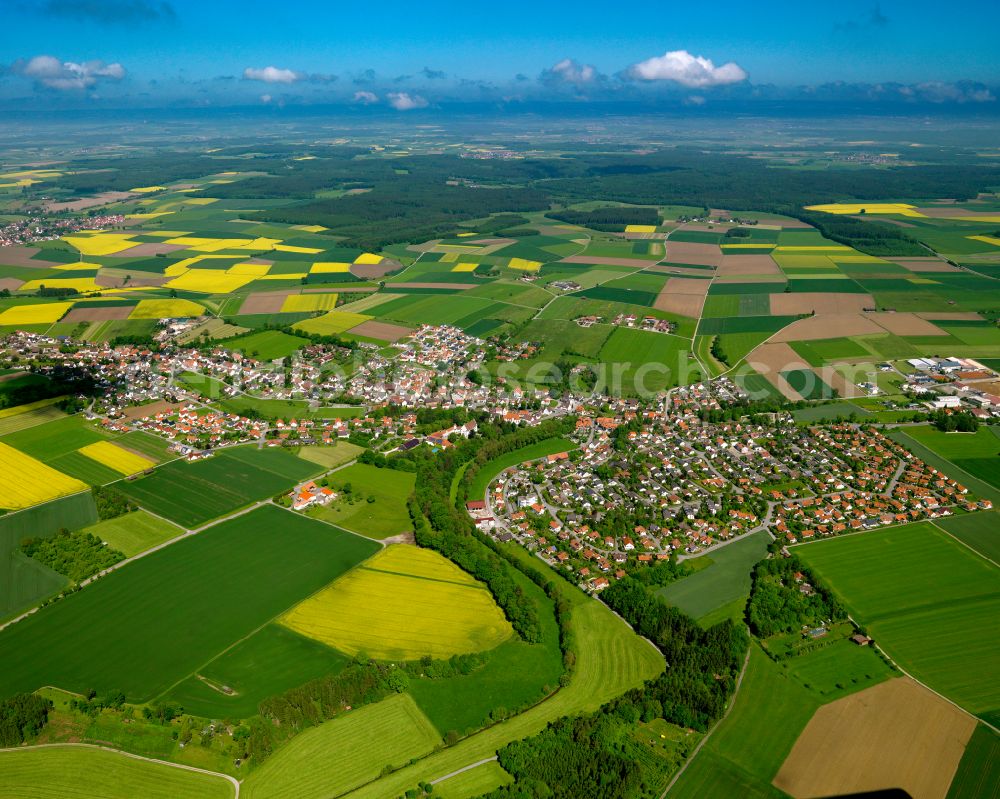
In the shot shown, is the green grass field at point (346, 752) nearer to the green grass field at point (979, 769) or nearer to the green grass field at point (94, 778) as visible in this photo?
the green grass field at point (94, 778)

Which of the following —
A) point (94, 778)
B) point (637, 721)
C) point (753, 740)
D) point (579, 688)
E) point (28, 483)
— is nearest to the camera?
point (94, 778)

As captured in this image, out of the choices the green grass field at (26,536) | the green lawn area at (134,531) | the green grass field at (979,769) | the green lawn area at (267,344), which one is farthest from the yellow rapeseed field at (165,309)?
the green grass field at (979,769)

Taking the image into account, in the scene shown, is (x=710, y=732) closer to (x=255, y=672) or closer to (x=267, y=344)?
(x=255, y=672)

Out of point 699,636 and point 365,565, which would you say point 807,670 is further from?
point 365,565

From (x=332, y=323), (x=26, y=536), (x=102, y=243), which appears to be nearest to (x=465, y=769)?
(x=26, y=536)

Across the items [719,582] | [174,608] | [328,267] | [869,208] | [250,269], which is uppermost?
[869,208]

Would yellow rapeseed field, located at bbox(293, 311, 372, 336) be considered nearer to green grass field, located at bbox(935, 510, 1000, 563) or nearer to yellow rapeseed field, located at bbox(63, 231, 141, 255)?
yellow rapeseed field, located at bbox(63, 231, 141, 255)

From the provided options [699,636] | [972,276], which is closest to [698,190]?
[972,276]
